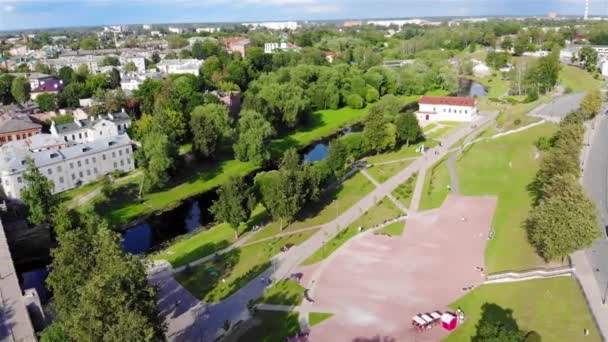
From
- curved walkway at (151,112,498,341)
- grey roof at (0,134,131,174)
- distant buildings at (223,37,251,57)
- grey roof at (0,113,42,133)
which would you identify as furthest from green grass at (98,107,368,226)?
distant buildings at (223,37,251,57)

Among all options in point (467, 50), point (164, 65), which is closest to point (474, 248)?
point (164, 65)

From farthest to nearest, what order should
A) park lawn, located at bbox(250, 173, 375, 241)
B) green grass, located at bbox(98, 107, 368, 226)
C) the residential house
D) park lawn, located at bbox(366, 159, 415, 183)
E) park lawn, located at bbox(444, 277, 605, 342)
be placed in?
the residential house → park lawn, located at bbox(366, 159, 415, 183) → green grass, located at bbox(98, 107, 368, 226) → park lawn, located at bbox(250, 173, 375, 241) → park lawn, located at bbox(444, 277, 605, 342)

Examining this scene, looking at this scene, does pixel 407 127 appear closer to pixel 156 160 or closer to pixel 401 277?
pixel 156 160

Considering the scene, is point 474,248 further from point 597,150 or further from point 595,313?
point 597,150

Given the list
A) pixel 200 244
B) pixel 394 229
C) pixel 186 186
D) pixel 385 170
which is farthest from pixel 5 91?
pixel 394 229

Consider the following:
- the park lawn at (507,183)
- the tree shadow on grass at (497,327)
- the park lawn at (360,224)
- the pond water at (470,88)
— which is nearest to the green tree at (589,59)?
the pond water at (470,88)

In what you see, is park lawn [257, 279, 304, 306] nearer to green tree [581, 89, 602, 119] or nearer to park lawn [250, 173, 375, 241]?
park lawn [250, 173, 375, 241]
